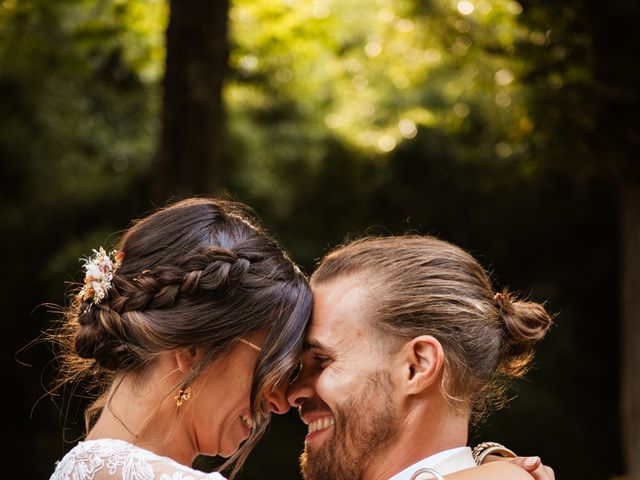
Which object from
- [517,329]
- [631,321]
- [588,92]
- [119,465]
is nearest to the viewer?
[119,465]

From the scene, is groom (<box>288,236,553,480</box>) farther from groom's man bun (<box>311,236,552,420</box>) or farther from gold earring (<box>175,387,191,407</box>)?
gold earring (<box>175,387,191,407</box>)

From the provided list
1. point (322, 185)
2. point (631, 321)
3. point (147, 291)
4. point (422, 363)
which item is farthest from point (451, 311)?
point (322, 185)

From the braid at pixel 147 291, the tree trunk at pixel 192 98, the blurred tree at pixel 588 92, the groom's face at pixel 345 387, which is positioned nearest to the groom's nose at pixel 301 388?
the groom's face at pixel 345 387

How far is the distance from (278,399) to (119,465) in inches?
22.5

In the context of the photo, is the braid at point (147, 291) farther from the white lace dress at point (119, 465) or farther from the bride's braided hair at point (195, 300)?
the white lace dress at point (119, 465)

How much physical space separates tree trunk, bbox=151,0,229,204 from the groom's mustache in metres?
3.41

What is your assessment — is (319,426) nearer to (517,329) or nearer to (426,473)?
(426,473)

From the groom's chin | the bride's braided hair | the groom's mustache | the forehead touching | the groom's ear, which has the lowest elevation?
the groom's chin

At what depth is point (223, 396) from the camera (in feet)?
8.32

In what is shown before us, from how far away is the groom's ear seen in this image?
2443mm

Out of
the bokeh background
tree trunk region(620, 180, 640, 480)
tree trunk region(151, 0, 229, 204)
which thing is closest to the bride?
tree trunk region(151, 0, 229, 204)

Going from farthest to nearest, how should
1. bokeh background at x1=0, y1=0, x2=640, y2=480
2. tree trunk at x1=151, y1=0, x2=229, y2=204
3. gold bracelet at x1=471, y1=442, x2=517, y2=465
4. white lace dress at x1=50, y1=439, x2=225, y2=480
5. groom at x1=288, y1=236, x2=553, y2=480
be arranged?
bokeh background at x1=0, y1=0, x2=640, y2=480 < tree trunk at x1=151, y1=0, x2=229, y2=204 < gold bracelet at x1=471, y1=442, x2=517, y2=465 < groom at x1=288, y1=236, x2=553, y2=480 < white lace dress at x1=50, y1=439, x2=225, y2=480

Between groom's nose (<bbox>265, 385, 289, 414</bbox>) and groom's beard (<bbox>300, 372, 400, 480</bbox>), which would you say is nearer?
groom's beard (<bbox>300, 372, 400, 480</bbox>)

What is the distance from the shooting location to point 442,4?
8.03m
